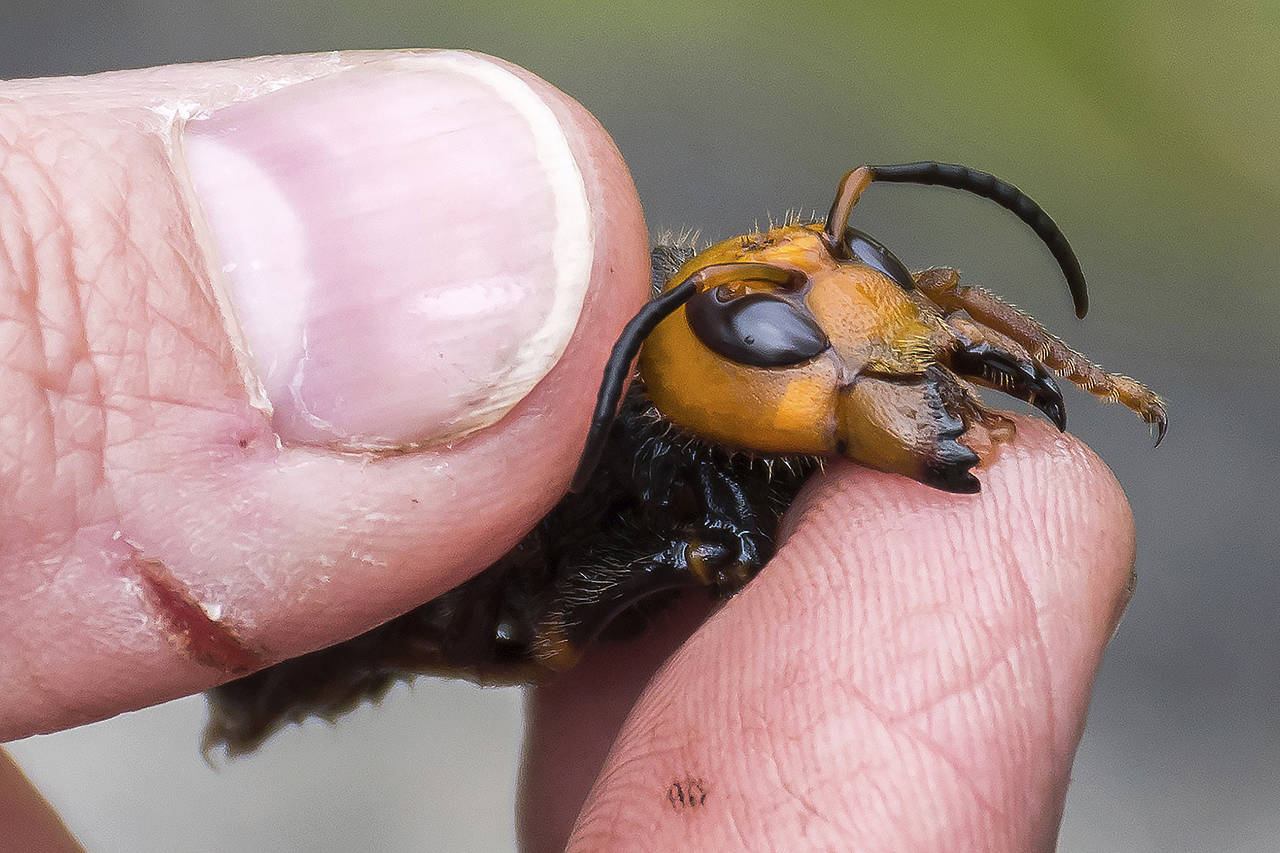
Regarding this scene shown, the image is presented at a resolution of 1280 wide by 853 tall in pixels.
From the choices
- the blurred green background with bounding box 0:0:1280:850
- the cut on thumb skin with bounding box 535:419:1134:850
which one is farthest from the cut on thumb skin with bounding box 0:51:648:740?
the blurred green background with bounding box 0:0:1280:850

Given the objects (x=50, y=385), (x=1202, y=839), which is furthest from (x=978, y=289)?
(x=1202, y=839)

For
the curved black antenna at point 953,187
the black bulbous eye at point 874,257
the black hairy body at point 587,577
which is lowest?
the black hairy body at point 587,577

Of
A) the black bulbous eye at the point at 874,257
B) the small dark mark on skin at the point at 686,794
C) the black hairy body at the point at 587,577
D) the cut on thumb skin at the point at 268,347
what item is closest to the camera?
the cut on thumb skin at the point at 268,347

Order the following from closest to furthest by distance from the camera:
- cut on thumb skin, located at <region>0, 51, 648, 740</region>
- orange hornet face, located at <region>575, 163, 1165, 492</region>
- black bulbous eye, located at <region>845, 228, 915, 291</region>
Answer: cut on thumb skin, located at <region>0, 51, 648, 740</region> < orange hornet face, located at <region>575, 163, 1165, 492</region> < black bulbous eye, located at <region>845, 228, 915, 291</region>

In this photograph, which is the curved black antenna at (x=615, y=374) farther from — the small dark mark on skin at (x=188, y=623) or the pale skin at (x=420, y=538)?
the small dark mark on skin at (x=188, y=623)

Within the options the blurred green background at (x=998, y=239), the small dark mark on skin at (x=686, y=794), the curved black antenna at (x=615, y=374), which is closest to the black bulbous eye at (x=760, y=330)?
the curved black antenna at (x=615, y=374)

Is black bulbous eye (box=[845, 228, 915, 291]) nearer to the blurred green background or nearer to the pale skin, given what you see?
the pale skin

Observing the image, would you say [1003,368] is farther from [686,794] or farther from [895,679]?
[686,794]
